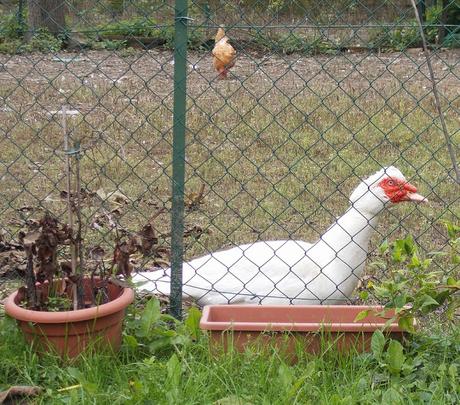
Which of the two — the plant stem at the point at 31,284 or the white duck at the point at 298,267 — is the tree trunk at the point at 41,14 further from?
the plant stem at the point at 31,284

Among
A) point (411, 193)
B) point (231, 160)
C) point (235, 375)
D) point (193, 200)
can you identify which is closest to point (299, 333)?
point (235, 375)

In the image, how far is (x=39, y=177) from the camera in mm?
5766

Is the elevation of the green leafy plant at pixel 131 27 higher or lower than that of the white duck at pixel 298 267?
higher

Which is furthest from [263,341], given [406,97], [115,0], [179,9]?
[115,0]

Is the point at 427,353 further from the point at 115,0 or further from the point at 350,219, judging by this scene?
the point at 115,0

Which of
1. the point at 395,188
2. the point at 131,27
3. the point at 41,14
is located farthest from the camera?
the point at 41,14

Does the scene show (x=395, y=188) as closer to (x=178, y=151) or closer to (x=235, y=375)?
(x=178, y=151)

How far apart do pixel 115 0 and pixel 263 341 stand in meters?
7.28

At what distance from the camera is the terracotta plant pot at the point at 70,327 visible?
2.79 metres

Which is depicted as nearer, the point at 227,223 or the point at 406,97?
the point at 227,223

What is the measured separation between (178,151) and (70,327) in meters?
0.80

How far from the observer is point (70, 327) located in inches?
111

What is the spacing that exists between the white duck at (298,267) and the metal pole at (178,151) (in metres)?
0.23

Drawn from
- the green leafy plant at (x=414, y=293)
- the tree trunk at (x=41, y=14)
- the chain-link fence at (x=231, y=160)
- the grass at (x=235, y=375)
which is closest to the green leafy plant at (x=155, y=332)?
the grass at (x=235, y=375)
